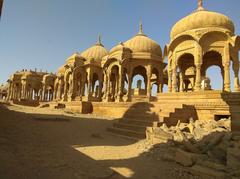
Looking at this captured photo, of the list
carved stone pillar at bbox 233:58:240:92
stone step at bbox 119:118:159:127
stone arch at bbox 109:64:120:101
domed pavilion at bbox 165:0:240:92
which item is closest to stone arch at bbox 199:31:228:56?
domed pavilion at bbox 165:0:240:92

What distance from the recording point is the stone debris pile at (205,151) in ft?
17.1

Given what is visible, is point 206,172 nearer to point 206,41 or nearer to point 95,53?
point 206,41

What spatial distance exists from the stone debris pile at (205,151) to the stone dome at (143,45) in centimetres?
1491

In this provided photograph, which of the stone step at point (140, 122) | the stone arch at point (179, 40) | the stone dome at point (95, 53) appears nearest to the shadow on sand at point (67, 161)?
the stone step at point (140, 122)

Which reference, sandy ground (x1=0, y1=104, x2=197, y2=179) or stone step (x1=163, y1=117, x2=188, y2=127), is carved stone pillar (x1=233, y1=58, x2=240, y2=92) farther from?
sandy ground (x1=0, y1=104, x2=197, y2=179)

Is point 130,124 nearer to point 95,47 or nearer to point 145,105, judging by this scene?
point 145,105

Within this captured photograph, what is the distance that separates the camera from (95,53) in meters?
28.4

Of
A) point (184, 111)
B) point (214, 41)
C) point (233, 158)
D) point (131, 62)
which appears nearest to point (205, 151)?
point (233, 158)

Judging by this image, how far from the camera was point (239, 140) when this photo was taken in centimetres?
622

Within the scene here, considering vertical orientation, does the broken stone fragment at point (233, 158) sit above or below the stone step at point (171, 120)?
below

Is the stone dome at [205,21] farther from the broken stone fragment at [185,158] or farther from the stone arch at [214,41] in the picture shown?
the broken stone fragment at [185,158]

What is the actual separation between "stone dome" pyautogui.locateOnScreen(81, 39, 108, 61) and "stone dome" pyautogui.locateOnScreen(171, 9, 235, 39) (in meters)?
14.1

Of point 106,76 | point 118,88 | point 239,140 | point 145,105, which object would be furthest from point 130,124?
point 106,76

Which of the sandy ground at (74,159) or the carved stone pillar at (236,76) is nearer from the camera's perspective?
the sandy ground at (74,159)
